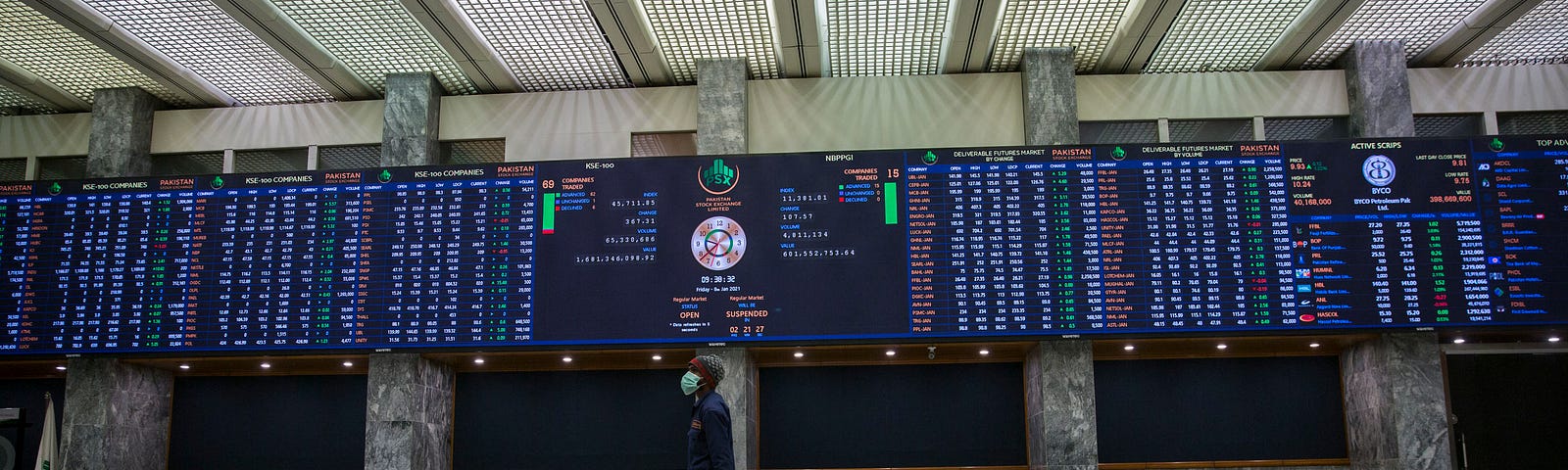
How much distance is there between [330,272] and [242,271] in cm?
77

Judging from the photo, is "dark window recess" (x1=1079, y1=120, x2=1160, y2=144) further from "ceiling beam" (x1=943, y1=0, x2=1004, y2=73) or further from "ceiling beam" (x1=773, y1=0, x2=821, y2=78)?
"ceiling beam" (x1=773, y1=0, x2=821, y2=78)

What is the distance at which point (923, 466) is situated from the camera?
9508 mm

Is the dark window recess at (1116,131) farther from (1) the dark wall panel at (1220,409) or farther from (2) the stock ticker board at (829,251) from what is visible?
(1) the dark wall panel at (1220,409)

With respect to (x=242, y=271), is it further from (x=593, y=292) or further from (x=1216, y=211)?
(x=1216, y=211)

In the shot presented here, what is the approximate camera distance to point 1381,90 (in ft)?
30.6

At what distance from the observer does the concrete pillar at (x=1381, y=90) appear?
9.23m

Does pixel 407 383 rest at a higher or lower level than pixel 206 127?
lower

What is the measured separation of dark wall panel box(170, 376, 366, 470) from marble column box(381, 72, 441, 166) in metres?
2.20

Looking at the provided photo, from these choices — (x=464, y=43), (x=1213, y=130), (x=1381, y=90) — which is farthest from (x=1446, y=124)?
(x=464, y=43)

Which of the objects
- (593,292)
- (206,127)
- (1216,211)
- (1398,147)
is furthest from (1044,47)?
(206,127)

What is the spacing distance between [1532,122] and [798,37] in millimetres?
6692

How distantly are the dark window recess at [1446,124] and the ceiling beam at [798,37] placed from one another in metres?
5.49

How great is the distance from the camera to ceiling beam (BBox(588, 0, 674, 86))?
8375 millimetres

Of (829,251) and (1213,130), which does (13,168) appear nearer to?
(829,251)
